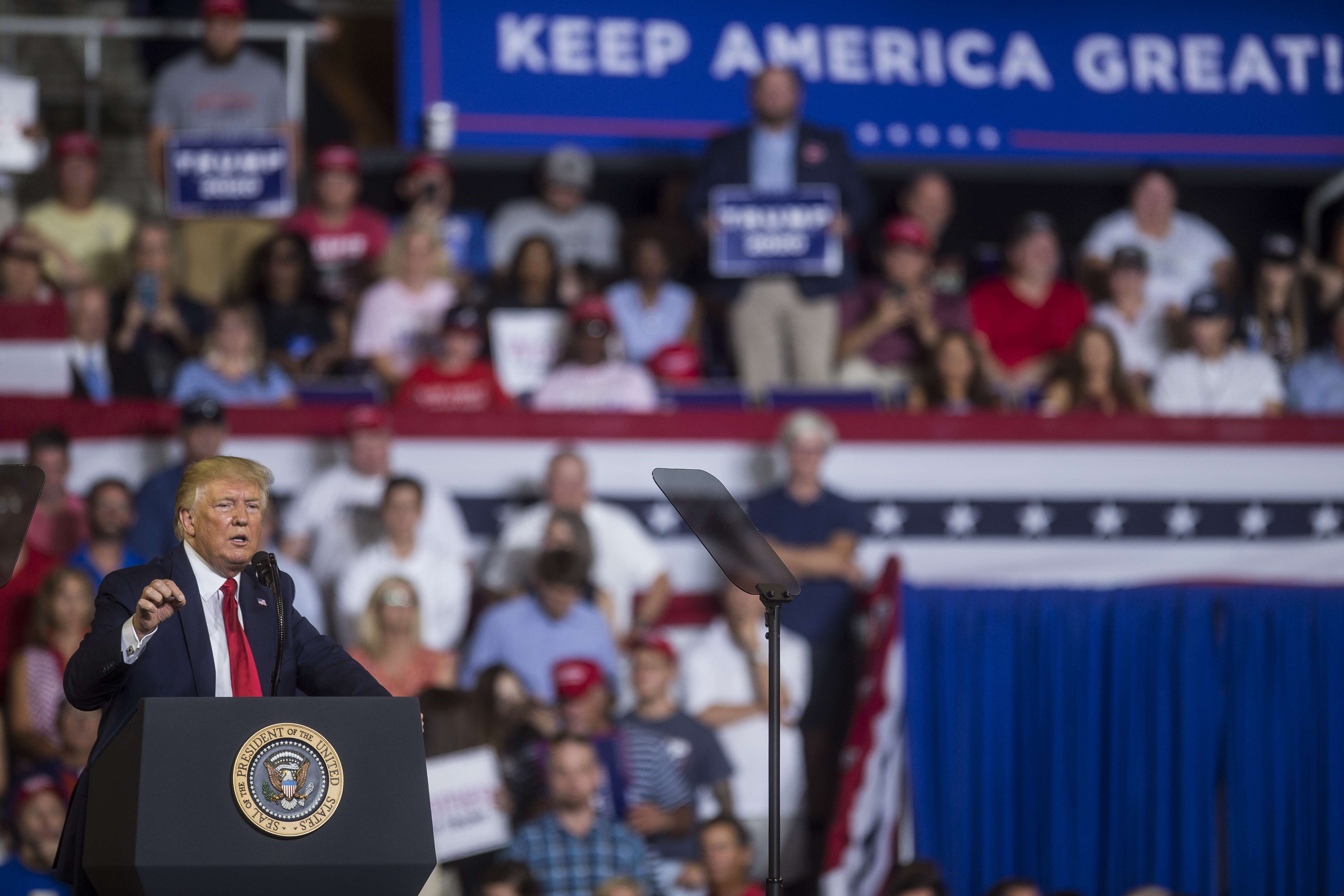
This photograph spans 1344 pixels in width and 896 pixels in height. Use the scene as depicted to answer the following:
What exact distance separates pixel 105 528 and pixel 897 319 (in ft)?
11.8

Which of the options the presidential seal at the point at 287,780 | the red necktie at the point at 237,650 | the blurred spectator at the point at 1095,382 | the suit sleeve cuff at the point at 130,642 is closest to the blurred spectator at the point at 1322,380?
the blurred spectator at the point at 1095,382

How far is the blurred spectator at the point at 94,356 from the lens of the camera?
7434mm

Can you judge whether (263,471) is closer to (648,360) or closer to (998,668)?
(998,668)

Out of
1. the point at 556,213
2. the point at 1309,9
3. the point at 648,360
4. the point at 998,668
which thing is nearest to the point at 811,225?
the point at 648,360

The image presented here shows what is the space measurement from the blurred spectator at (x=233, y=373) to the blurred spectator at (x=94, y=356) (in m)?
0.25

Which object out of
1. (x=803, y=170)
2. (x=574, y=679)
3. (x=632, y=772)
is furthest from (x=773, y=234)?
(x=632, y=772)

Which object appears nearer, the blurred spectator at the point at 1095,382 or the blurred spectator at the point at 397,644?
the blurred spectator at the point at 397,644

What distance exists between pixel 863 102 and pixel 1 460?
5.12m

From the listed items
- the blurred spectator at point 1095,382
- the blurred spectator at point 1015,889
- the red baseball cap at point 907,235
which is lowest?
the blurred spectator at point 1015,889

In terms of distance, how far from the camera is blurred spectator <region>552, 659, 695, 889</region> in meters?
6.35

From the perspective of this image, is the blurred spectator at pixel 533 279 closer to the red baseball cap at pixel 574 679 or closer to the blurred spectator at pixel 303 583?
the blurred spectator at pixel 303 583

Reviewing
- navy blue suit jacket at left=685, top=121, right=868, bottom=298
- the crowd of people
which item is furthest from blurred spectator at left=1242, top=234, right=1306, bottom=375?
navy blue suit jacket at left=685, top=121, right=868, bottom=298

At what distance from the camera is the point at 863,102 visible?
991 centimetres

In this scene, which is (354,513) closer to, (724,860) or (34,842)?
(34,842)
